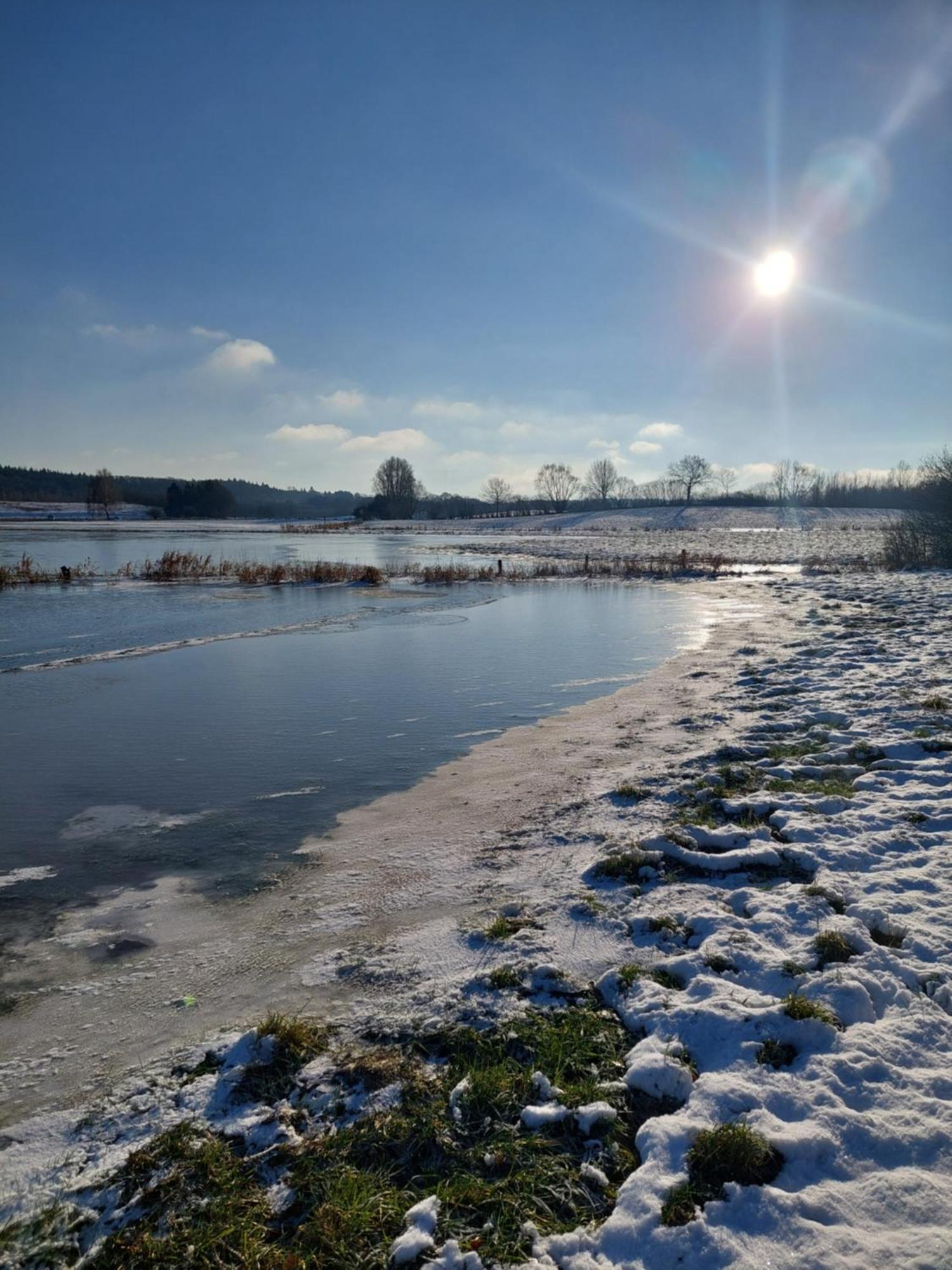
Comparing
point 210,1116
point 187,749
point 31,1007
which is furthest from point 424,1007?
point 187,749

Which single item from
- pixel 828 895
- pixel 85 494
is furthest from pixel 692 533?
pixel 85 494

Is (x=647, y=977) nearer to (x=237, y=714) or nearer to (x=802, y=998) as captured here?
(x=802, y=998)

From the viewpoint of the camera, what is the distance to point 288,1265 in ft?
7.53

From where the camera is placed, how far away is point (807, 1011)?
3.32 m

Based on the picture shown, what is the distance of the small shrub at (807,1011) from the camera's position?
3275mm

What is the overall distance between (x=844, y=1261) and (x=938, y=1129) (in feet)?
2.63

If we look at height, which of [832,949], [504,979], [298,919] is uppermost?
[832,949]

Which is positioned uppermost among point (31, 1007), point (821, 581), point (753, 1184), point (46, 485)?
point (46, 485)

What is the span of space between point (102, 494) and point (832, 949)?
13176cm

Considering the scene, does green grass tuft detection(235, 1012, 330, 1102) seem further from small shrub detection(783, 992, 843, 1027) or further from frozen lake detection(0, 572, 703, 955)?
small shrub detection(783, 992, 843, 1027)

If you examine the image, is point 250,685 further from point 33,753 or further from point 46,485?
point 46,485

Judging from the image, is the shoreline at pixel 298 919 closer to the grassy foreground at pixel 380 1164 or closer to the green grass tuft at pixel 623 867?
the grassy foreground at pixel 380 1164

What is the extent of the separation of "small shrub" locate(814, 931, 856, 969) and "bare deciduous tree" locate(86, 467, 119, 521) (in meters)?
127

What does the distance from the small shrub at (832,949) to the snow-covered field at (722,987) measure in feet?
0.04
